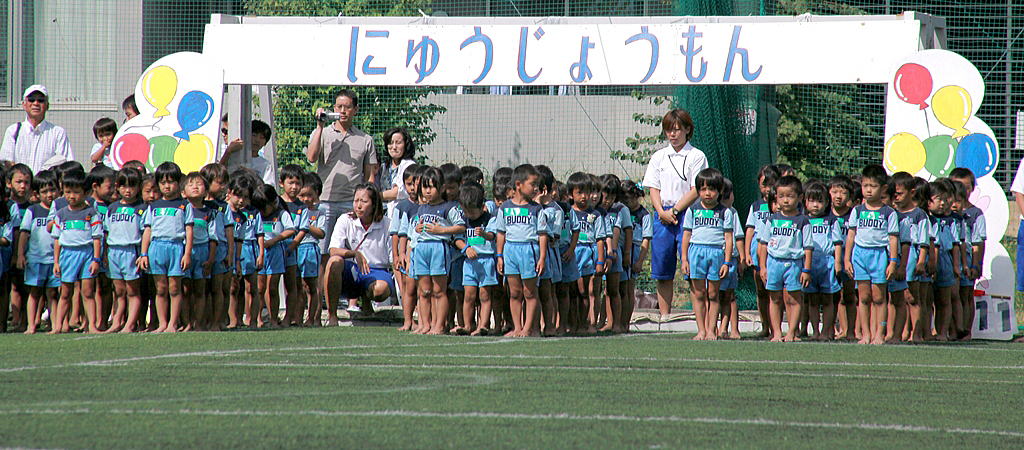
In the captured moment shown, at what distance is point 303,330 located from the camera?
31.5ft

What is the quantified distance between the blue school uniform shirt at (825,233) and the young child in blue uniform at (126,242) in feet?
16.6

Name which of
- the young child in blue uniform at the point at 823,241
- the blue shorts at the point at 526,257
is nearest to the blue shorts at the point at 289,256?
the blue shorts at the point at 526,257

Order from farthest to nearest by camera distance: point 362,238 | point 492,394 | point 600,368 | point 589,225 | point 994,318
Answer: point 362,238
point 994,318
point 589,225
point 600,368
point 492,394

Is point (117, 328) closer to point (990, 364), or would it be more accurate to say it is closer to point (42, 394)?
point (42, 394)

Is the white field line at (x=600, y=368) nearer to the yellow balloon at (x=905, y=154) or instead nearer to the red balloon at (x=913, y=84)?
the yellow balloon at (x=905, y=154)

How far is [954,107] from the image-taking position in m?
10.5

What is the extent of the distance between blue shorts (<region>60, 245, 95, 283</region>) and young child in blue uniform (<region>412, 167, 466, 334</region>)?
2.46 meters

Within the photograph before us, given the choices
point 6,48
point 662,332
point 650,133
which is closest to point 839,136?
point 650,133

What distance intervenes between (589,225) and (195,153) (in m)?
3.85

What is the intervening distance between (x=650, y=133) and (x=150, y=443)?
42.7ft

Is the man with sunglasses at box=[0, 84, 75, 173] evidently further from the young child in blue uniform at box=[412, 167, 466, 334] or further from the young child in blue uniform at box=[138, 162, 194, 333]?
the young child in blue uniform at box=[412, 167, 466, 334]

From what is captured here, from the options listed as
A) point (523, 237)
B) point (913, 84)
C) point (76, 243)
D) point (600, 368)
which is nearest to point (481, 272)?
point (523, 237)

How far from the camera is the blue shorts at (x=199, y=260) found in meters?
9.22

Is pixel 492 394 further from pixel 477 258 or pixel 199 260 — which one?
pixel 199 260
